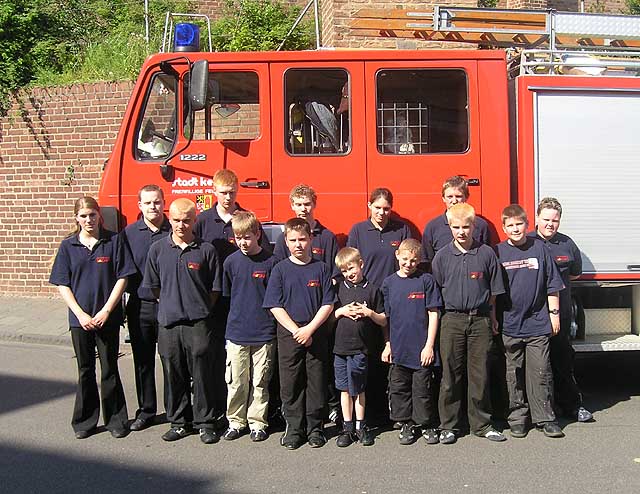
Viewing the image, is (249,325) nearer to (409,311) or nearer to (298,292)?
(298,292)

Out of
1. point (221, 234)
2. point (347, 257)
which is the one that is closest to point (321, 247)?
point (347, 257)

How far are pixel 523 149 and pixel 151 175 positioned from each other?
118 inches

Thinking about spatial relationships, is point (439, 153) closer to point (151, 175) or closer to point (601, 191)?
point (601, 191)

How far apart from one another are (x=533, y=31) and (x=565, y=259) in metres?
2.14

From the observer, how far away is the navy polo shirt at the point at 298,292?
17.3 feet

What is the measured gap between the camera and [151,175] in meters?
5.95

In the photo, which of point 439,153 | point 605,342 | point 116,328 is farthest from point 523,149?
point 116,328

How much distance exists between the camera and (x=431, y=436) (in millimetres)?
5391

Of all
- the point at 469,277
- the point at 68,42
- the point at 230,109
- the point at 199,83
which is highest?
the point at 68,42

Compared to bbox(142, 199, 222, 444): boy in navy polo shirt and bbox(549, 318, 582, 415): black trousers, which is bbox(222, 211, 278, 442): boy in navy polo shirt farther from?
bbox(549, 318, 582, 415): black trousers

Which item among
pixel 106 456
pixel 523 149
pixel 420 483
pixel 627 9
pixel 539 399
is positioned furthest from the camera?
pixel 627 9

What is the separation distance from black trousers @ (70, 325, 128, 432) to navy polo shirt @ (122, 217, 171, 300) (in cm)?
37

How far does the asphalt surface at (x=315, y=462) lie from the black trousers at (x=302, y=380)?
0.22 meters

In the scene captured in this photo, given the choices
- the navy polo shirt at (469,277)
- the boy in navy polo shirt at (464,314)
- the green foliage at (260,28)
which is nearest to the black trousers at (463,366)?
the boy in navy polo shirt at (464,314)
